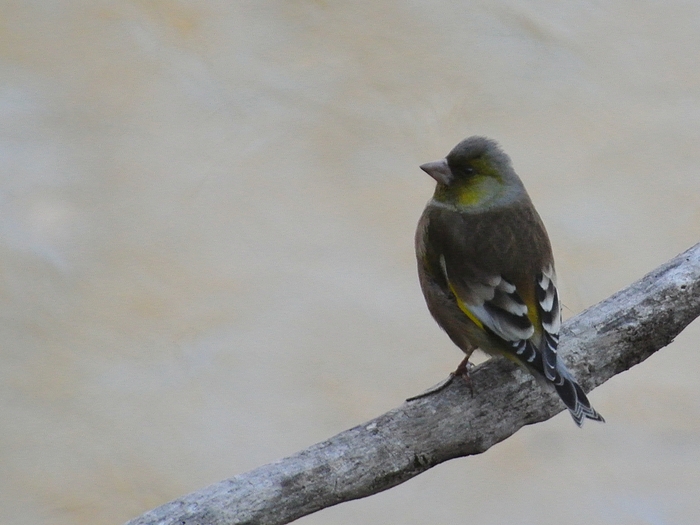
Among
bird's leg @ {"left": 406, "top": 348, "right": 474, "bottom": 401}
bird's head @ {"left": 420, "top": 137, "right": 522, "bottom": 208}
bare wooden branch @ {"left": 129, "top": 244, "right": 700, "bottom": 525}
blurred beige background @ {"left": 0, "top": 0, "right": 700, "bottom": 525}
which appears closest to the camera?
bare wooden branch @ {"left": 129, "top": 244, "right": 700, "bottom": 525}

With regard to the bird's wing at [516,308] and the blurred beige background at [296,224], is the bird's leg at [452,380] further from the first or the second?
the blurred beige background at [296,224]

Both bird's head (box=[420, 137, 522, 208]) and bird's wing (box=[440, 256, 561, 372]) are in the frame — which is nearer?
bird's wing (box=[440, 256, 561, 372])

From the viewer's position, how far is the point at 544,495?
3.16m

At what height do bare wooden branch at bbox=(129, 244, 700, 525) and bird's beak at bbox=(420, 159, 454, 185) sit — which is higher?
bird's beak at bbox=(420, 159, 454, 185)

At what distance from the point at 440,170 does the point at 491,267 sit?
0.88ft

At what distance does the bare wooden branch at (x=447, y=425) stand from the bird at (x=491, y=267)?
91 millimetres

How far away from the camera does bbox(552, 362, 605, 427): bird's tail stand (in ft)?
5.92

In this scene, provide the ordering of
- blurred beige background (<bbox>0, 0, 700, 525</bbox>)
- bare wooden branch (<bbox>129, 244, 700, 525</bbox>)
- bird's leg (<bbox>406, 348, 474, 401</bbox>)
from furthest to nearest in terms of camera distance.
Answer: blurred beige background (<bbox>0, 0, 700, 525</bbox>) < bird's leg (<bbox>406, 348, 474, 401</bbox>) < bare wooden branch (<bbox>129, 244, 700, 525</bbox>)

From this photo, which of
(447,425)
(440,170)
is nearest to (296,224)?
(440,170)

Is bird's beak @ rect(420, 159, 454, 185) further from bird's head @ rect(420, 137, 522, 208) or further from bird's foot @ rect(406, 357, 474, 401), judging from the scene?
bird's foot @ rect(406, 357, 474, 401)

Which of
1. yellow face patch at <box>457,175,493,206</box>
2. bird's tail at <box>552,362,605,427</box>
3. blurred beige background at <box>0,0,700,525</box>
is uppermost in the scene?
blurred beige background at <box>0,0,700,525</box>

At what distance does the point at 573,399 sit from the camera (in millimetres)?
1808

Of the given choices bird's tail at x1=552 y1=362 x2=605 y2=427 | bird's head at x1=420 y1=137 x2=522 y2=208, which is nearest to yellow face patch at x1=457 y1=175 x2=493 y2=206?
bird's head at x1=420 y1=137 x2=522 y2=208

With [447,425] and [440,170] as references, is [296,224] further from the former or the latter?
[447,425]
